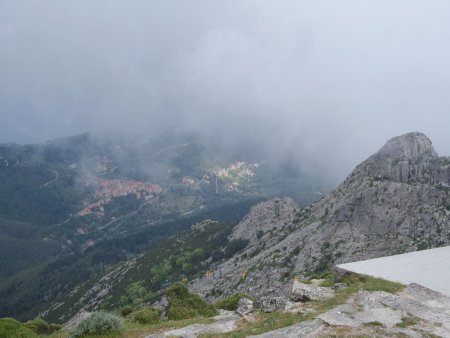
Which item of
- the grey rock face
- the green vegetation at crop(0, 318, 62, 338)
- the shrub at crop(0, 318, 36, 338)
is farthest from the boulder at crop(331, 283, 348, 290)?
the grey rock face

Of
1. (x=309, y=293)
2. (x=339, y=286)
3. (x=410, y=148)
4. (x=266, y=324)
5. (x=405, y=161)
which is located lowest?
(x=266, y=324)

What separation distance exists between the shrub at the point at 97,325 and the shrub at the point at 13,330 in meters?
5.77

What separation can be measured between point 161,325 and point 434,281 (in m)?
19.9

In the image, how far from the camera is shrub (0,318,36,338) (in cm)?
2777

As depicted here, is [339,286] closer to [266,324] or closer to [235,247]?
[266,324]

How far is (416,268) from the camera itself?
3497 centimetres

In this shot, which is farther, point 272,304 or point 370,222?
point 370,222

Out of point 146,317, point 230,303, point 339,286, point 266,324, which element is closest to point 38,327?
point 146,317

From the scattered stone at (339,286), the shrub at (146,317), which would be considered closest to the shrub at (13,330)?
the shrub at (146,317)

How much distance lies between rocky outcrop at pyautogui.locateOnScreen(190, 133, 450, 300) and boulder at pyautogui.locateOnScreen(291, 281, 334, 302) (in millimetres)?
48973

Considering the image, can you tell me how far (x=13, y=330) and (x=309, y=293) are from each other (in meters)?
20.0

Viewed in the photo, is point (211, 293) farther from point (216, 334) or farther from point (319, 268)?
point (216, 334)

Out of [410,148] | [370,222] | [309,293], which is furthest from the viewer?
[410,148]

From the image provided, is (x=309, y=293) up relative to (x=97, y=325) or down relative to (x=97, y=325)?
up
